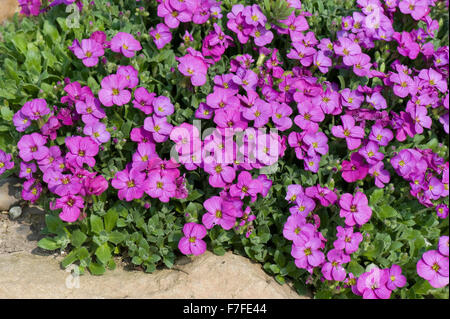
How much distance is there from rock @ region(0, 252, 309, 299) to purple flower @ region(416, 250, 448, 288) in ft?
3.09

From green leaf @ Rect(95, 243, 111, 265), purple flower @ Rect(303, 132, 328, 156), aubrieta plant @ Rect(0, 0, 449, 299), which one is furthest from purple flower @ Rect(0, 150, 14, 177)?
purple flower @ Rect(303, 132, 328, 156)

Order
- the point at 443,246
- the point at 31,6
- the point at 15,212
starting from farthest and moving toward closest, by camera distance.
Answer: the point at 31,6
the point at 15,212
the point at 443,246

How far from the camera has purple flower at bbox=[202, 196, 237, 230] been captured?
11.9 ft

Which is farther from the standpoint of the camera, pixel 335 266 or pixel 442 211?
pixel 442 211

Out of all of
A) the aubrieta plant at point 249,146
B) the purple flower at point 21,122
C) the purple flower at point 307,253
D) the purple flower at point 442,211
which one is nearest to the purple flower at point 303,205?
the aubrieta plant at point 249,146

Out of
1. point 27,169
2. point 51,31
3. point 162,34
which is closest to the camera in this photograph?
point 27,169

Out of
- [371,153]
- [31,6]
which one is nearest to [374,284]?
[371,153]

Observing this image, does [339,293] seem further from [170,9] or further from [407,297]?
[170,9]

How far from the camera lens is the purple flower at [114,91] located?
12.7 ft

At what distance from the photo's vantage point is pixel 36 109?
398 cm

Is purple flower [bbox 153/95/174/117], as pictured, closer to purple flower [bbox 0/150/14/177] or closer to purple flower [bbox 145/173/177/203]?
purple flower [bbox 145/173/177/203]

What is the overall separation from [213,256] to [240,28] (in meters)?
2.08

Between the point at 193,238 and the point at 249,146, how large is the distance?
0.84 metres

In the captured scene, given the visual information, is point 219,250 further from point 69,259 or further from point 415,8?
point 415,8
